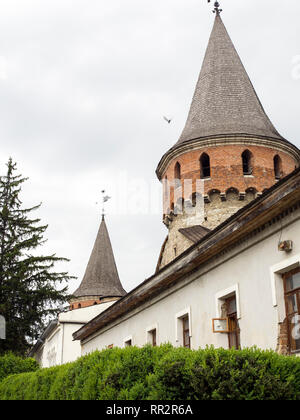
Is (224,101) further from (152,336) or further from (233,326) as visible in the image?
(233,326)

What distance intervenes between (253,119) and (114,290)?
1175 inches

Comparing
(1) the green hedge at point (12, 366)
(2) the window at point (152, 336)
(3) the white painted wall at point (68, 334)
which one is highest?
(3) the white painted wall at point (68, 334)

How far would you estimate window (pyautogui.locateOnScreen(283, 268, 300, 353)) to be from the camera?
33.5 feet

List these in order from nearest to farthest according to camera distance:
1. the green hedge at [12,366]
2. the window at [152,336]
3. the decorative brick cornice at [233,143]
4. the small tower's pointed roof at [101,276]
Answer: the window at [152,336], the green hedge at [12,366], the decorative brick cornice at [233,143], the small tower's pointed roof at [101,276]

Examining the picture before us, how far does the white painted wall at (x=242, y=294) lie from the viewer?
1073 cm

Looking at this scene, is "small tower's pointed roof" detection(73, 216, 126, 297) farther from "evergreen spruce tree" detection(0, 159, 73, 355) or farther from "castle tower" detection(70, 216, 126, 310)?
"evergreen spruce tree" detection(0, 159, 73, 355)

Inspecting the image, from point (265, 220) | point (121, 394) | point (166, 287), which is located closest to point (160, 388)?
point (121, 394)

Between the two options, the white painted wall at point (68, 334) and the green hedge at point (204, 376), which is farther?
the white painted wall at point (68, 334)

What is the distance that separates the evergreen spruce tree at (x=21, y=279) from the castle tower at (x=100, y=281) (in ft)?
64.0

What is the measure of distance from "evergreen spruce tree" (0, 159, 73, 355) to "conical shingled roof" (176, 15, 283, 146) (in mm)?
10400

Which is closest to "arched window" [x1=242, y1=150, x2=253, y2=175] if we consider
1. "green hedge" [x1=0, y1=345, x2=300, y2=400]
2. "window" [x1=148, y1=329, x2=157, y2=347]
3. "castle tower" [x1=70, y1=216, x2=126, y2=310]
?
"window" [x1=148, y1=329, x2=157, y2=347]

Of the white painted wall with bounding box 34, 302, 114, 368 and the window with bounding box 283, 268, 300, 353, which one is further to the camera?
the white painted wall with bounding box 34, 302, 114, 368

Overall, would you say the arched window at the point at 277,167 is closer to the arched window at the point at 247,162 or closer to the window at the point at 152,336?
the arched window at the point at 247,162

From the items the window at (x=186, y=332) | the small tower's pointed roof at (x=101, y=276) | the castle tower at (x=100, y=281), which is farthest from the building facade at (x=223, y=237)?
the small tower's pointed roof at (x=101, y=276)
